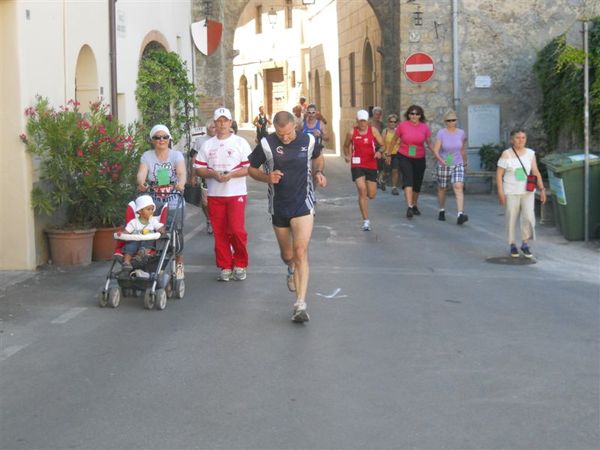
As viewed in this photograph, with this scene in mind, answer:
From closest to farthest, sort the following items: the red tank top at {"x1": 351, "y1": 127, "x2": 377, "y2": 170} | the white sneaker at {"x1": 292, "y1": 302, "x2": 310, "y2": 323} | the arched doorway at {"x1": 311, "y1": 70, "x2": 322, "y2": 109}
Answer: the white sneaker at {"x1": 292, "y1": 302, "x2": 310, "y2": 323} → the red tank top at {"x1": 351, "y1": 127, "x2": 377, "y2": 170} → the arched doorway at {"x1": 311, "y1": 70, "x2": 322, "y2": 109}

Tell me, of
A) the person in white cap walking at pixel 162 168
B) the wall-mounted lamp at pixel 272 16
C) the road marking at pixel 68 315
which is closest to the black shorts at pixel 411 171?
the person in white cap walking at pixel 162 168

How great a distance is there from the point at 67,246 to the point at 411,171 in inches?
274

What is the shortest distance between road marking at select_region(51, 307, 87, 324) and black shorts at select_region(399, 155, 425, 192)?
864cm

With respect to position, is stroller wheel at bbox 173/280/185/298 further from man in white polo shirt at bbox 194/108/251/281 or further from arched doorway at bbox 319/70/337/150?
arched doorway at bbox 319/70/337/150

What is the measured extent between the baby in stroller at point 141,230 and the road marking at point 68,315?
19.8 inches

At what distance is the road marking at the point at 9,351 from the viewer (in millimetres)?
7656

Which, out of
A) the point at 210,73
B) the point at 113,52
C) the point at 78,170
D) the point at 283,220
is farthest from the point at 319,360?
the point at 210,73

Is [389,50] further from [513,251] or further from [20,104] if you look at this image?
[20,104]

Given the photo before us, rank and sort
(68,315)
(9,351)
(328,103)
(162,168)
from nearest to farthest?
1. (9,351)
2. (68,315)
3. (162,168)
4. (328,103)

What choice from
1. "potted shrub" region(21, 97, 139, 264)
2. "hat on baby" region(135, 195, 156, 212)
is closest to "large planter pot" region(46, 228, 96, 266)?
"potted shrub" region(21, 97, 139, 264)

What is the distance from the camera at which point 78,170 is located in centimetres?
1200

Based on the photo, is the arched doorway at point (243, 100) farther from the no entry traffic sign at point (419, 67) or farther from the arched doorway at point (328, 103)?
the no entry traffic sign at point (419, 67)

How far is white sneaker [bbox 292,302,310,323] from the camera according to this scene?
8.60m

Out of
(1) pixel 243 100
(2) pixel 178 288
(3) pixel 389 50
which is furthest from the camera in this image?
Answer: (1) pixel 243 100
